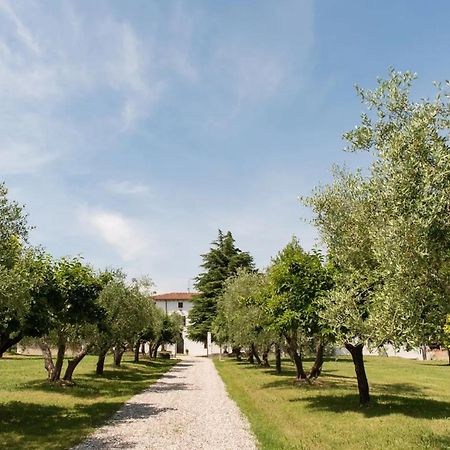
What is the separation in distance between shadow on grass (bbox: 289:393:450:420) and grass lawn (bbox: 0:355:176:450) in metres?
10.9

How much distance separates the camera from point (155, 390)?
35281mm

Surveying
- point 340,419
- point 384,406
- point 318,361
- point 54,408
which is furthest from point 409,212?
point 318,361

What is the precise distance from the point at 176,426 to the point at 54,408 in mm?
8039

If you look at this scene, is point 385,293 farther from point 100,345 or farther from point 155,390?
point 100,345

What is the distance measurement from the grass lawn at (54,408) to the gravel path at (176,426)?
92cm

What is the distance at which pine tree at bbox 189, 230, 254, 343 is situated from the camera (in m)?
100

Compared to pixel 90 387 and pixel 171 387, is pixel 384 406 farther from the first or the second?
pixel 90 387

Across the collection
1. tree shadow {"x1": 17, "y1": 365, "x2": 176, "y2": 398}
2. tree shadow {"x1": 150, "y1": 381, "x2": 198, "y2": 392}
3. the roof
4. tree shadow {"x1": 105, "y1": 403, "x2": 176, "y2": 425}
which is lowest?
tree shadow {"x1": 105, "y1": 403, "x2": 176, "y2": 425}

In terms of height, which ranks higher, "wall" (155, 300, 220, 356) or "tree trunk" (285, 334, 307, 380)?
"wall" (155, 300, 220, 356)

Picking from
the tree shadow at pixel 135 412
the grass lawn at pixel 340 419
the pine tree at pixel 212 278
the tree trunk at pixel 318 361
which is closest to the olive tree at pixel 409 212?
the grass lawn at pixel 340 419

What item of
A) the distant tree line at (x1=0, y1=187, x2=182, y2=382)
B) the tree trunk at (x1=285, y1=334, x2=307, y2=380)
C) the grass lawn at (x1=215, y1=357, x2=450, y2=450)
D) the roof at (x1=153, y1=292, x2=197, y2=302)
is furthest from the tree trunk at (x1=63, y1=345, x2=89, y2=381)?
the roof at (x1=153, y1=292, x2=197, y2=302)

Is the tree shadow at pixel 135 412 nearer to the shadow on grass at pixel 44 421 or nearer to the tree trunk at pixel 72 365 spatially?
the shadow on grass at pixel 44 421

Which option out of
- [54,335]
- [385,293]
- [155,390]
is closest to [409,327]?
[385,293]

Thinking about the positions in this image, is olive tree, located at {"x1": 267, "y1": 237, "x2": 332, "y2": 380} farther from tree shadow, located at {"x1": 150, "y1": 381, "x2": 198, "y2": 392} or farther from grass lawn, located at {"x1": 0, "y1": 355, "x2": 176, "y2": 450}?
tree shadow, located at {"x1": 150, "y1": 381, "x2": 198, "y2": 392}
